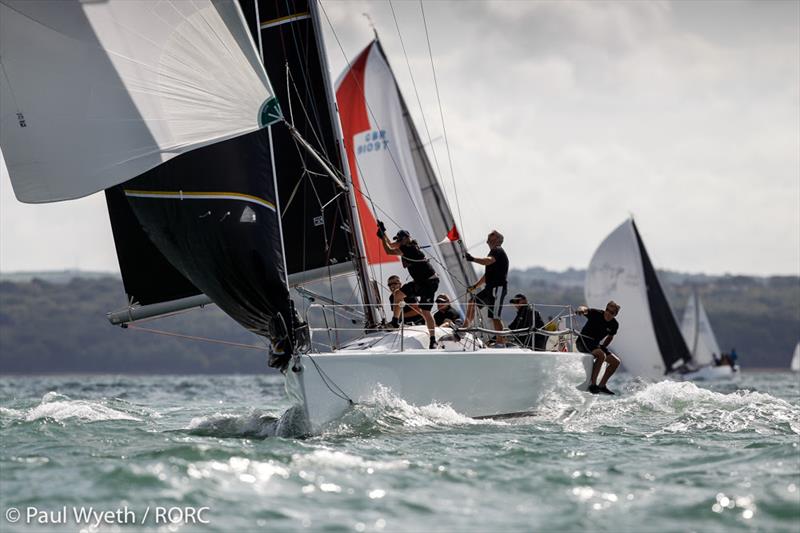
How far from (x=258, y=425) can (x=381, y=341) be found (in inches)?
58.5

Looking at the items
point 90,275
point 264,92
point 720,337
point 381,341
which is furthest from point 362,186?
point 90,275

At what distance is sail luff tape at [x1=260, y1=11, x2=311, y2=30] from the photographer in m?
12.8

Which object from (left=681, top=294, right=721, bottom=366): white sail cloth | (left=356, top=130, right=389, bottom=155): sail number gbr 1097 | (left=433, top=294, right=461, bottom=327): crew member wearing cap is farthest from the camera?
(left=681, top=294, right=721, bottom=366): white sail cloth

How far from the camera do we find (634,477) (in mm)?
7852

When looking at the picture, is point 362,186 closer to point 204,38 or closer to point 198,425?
point 198,425

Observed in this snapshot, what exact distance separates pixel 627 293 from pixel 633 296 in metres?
0.21

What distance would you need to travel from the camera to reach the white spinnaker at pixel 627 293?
113ft

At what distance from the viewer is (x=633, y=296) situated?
113 feet

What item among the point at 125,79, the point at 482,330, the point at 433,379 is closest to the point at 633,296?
the point at 482,330

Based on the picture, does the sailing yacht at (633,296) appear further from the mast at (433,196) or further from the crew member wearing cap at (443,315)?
the crew member wearing cap at (443,315)

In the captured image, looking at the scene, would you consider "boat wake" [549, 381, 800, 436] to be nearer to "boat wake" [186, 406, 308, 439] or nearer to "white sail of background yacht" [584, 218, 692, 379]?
"boat wake" [186, 406, 308, 439]

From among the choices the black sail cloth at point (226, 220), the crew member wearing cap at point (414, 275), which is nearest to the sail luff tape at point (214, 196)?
the black sail cloth at point (226, 220)

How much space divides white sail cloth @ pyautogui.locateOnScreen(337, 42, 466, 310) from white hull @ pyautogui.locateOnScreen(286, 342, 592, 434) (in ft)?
23.6

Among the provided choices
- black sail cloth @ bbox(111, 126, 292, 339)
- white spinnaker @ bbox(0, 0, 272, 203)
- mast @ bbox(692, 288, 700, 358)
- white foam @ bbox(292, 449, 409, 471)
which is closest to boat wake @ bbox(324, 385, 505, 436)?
black sail cloth @ bbox(111, 126, 292, 339)
